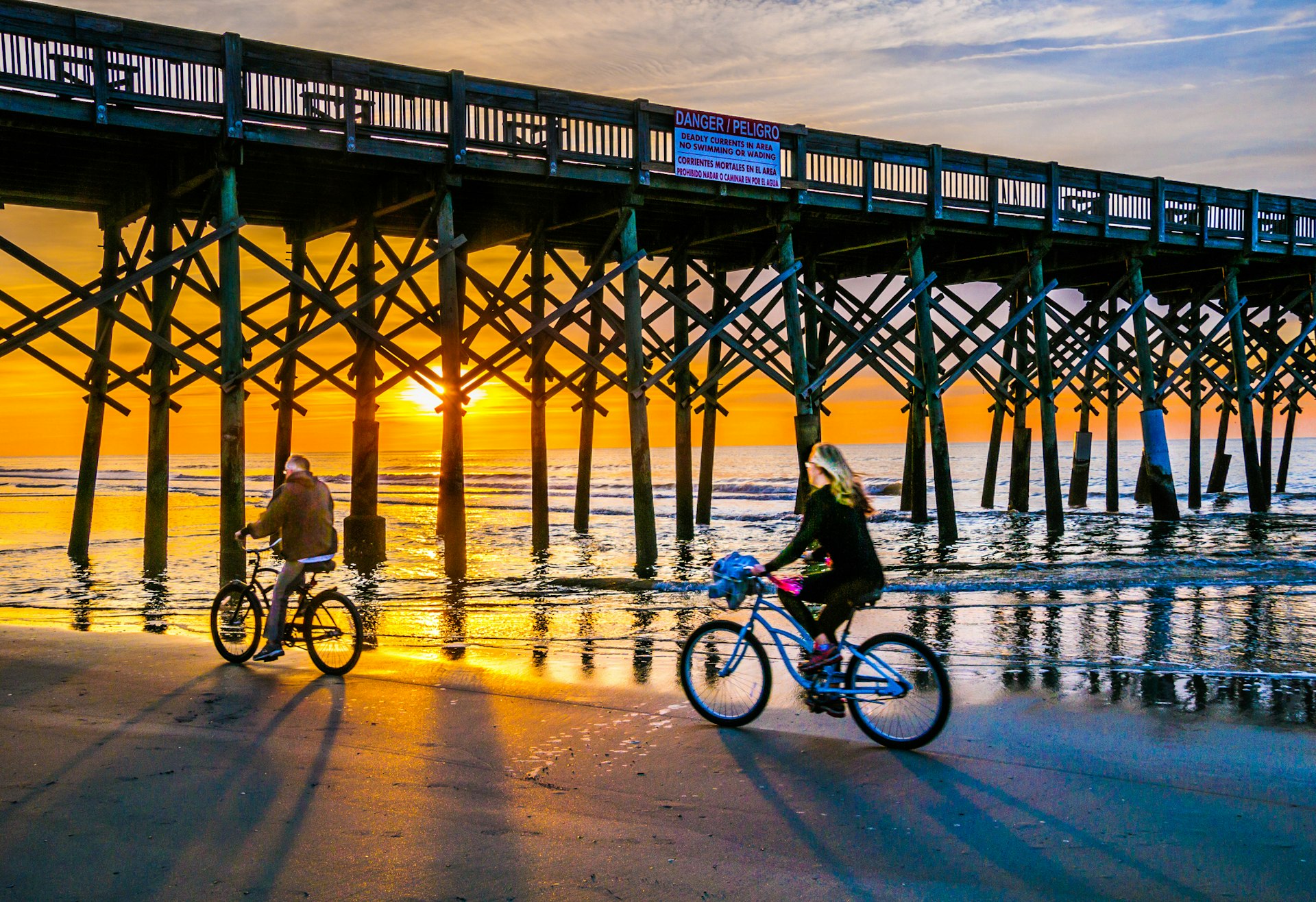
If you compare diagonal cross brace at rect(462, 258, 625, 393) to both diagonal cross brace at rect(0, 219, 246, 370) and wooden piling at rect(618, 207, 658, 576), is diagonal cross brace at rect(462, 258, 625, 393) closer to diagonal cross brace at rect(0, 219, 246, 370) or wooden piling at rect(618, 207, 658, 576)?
wooden piling at rect(618, 207, 658, 576)

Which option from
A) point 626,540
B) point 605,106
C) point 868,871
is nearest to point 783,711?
point 868,871

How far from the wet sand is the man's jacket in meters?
1.18

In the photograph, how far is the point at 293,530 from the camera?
299 inches

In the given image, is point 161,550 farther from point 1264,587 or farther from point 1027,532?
point 1027,532

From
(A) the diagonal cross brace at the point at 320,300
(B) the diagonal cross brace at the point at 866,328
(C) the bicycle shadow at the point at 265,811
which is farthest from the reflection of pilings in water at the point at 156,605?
(B) the diagonal cross brace at the point at 866,328

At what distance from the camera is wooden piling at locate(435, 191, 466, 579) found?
43.3ft

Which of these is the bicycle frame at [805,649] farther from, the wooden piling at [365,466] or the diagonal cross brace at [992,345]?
the diagonal cross brace at [992,345]

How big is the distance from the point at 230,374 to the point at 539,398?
6.65 meters

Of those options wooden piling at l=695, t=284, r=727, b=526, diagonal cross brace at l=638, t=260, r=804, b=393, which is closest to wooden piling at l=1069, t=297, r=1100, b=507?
wooden piling at l=695, t=284, r=727, b=526

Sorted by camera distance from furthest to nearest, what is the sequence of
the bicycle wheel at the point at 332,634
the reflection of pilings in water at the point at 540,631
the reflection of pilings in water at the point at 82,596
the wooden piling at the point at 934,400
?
the wooden piling at the point at 934,400 < the reflection of pilings in water at the point at 82,596 < the reflection of pilings in water at the point at 540,631 < the bicycle wheel at the point at 332,634

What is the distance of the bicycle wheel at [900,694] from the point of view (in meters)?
5.42

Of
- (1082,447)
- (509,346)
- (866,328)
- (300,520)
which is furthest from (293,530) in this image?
(1082,447)

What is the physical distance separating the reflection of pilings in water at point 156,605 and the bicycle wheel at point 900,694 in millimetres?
6985

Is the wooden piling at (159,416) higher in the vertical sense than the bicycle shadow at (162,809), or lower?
higher
